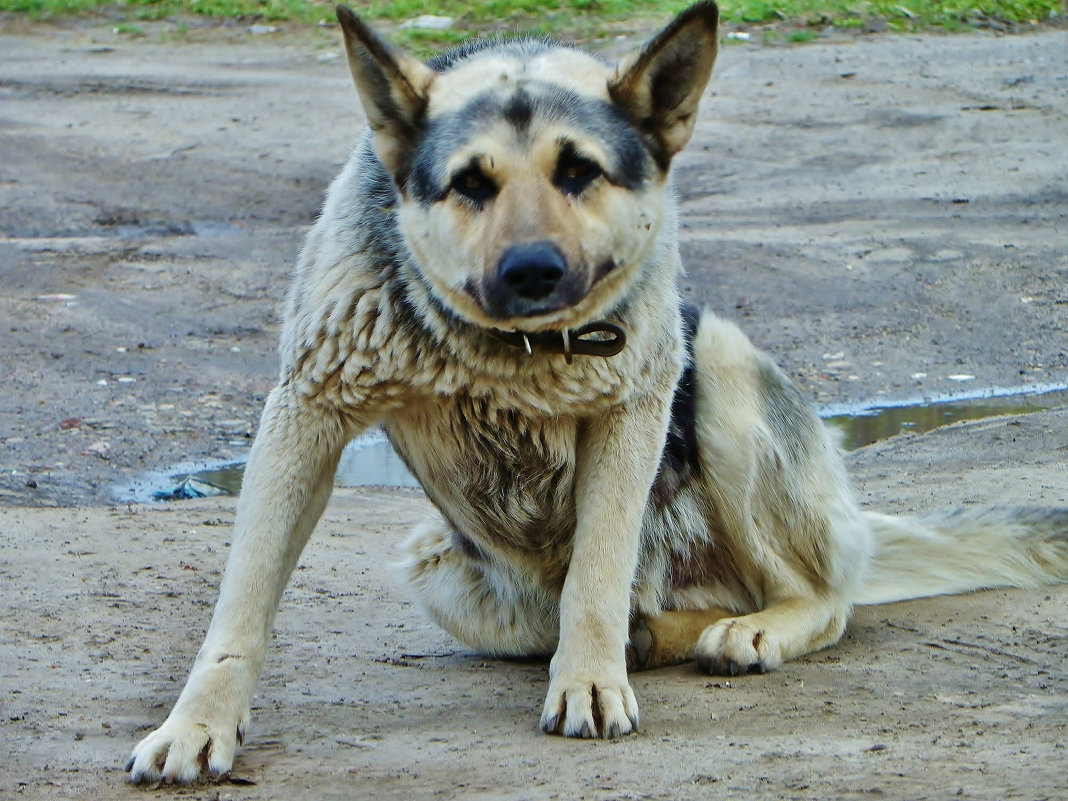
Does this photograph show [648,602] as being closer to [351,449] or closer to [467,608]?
[467,608]

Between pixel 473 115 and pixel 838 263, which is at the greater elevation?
pixel 473 115

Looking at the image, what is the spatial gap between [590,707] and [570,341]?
0.92m

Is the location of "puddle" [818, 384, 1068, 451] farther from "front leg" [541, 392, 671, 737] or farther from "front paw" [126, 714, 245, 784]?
"front paw" [126, 714, 245, 784]

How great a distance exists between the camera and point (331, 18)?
16.3 meters

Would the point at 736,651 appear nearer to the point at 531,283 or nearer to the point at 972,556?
the point at 972,556

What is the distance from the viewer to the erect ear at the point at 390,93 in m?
3.78

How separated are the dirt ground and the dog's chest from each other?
46 cm

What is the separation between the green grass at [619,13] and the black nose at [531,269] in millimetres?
11435

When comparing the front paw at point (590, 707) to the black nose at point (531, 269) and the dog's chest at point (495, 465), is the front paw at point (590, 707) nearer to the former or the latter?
the dog's chest at point (495, 465)

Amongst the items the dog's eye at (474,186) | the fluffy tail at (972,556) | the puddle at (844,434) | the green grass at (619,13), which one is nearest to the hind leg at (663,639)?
the fluffy tail at (972,556)

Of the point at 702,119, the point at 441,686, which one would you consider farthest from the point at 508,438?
the point at 702,119

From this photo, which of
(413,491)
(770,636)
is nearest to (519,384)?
(770,636)

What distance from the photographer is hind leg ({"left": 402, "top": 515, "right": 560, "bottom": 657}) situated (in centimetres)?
441

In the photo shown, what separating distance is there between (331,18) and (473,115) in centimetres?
1316
